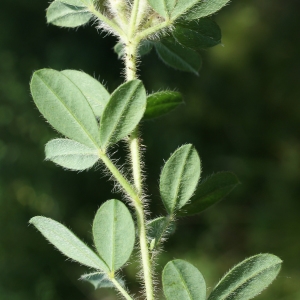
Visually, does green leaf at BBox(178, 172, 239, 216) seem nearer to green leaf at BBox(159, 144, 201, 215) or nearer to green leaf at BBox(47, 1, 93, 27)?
green leaf at BBox(159, 144, 201, 215)

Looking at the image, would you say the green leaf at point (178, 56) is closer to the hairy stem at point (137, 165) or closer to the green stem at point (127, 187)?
the hairy stem at point (137, 165)

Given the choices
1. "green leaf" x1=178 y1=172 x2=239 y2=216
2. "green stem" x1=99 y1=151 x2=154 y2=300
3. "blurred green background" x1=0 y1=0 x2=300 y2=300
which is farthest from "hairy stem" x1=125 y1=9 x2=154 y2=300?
"blurred green background" x1=0 y1=0 x2=300 y2=300

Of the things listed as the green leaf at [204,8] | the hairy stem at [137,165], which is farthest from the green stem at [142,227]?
the green leaf at [204,8]

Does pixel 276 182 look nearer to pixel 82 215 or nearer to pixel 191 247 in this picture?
pixel 191 247

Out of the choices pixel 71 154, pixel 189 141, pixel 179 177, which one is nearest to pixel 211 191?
pixel 179 177

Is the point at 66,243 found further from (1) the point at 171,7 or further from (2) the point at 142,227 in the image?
(1) the point at 171,7
